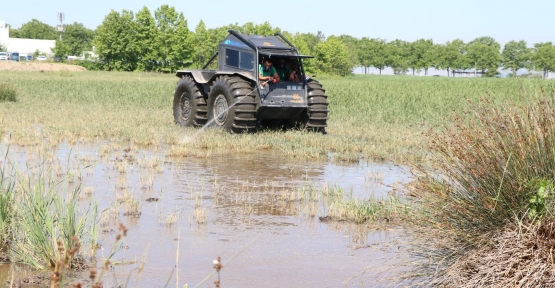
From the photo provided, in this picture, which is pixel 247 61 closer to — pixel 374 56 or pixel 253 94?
pixel 253 94

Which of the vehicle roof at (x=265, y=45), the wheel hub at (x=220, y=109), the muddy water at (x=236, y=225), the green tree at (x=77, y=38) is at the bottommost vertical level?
the muddy water at (x=236, y=225)

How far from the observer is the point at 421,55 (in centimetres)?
14550

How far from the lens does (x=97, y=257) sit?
606cm

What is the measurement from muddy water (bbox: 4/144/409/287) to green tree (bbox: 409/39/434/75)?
13368 cm

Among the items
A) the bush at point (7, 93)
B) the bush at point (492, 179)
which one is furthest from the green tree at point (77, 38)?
the bush at point (492, 179)

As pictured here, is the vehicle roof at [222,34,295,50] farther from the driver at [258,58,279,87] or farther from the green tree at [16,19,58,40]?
the green tree at [16,19,58,40]

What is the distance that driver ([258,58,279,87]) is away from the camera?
52.8 ft

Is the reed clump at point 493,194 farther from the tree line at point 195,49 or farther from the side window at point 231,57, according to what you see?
the tree line at point 195,49

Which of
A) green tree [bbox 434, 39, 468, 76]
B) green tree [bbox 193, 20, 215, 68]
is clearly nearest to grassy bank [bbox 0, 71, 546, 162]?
green tree [bbox 193, 20, 215, 68]

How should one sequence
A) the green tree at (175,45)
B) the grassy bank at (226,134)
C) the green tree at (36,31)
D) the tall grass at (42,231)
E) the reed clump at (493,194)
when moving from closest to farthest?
the reed clump at (493,194), the tall grass at (42,231), the grassy bank at (226,134), the green tree at (175,45), the green tree at (36,31)

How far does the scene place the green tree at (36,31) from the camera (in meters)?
178

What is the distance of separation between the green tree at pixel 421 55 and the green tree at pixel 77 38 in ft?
205

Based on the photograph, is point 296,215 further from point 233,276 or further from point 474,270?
point 474,270

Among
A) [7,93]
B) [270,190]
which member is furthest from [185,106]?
[270,190]
